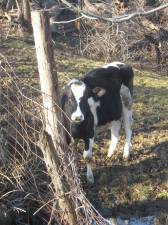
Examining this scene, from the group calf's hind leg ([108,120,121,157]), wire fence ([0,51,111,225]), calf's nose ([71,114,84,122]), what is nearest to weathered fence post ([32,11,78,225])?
wire fence ([0,51,111,225])

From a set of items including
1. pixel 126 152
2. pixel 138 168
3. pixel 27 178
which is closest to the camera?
pixel 27 178

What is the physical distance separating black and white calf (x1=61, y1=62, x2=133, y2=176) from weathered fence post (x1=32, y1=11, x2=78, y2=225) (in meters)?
1.20

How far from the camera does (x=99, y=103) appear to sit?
28.9 ft

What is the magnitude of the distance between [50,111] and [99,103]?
2.28 m

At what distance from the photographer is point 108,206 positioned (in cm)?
814

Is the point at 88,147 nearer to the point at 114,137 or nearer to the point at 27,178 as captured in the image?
the point at 114,137

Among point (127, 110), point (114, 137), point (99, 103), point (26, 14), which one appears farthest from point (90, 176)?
point (26, 14)

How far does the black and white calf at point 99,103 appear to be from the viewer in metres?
8.23

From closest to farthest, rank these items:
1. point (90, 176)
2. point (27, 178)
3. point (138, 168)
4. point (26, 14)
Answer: point (27, 178)
point (90, 176)
point (138, 168)
point (26, 14)

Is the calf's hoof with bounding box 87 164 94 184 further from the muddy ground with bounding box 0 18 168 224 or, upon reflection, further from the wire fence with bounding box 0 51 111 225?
the wire fence with bounding box 0 51 111 225

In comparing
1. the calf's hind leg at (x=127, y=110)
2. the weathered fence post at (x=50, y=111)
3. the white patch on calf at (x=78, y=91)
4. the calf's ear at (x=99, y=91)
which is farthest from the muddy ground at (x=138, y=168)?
the calf's ear at (x=99, y=91)

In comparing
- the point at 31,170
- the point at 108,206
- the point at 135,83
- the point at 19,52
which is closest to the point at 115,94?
the point at 108,206

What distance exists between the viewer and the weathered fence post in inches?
255

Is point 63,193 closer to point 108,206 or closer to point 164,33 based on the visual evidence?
point 108,206
